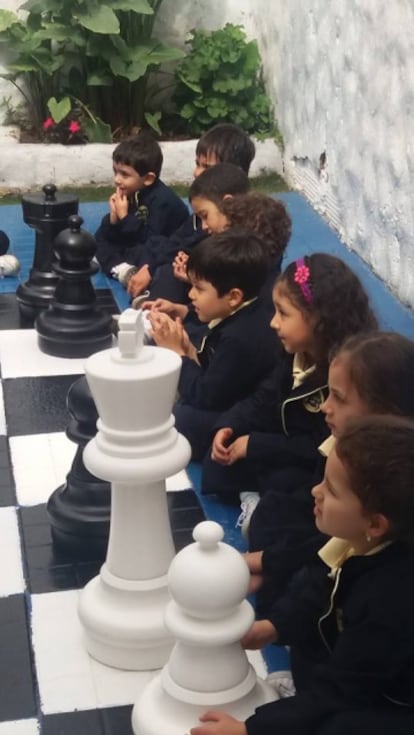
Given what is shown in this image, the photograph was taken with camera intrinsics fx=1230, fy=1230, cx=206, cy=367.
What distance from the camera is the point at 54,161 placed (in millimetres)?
6250

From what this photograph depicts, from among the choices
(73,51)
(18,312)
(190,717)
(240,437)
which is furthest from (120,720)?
(73,51)

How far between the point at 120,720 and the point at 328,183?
365 centimetres

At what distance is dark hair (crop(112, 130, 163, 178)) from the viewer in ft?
14.9

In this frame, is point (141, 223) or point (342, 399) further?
point (141, 223)

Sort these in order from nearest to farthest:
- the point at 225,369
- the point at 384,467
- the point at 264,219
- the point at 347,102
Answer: the point at 384,467
the point at 225,369
the point at 264,219
the point at 347,102

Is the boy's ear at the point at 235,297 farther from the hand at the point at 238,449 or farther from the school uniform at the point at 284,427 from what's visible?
the hand at the point at 238,449

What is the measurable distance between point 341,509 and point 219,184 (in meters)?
2.05

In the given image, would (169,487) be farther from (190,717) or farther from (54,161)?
(54,161)

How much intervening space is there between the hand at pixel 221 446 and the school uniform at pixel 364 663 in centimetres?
89

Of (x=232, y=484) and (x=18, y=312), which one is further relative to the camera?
(x=18, y=312)

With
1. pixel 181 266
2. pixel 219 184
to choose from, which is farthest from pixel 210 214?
pixel 181 266

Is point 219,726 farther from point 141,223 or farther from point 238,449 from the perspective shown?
point 141,223

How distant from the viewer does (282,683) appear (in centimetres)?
224

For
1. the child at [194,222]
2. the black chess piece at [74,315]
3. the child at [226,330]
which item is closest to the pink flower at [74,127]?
the child at [194,222]
